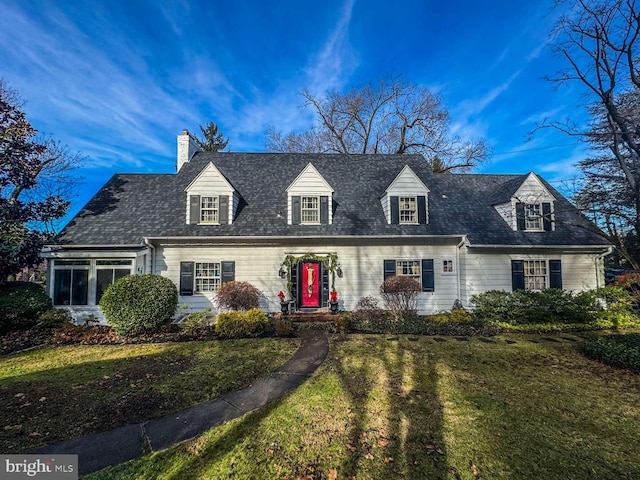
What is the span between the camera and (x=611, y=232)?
6.88 m

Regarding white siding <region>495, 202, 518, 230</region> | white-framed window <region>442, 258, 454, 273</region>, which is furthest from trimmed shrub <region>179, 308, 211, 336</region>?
white siding <region>495, 202, 518, 230</region>

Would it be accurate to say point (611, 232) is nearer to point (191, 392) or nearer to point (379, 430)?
point (379, 430)

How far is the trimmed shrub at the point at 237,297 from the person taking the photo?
10729 mm

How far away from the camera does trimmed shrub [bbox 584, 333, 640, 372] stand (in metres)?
6.71

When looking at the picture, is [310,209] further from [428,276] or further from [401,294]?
[428,276]

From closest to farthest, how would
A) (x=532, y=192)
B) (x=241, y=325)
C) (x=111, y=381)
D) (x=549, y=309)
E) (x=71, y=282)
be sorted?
(x=111, y=381), (x=241, y=325), (x=549, y=309), (x=71, y=282), (x=532, y=192)

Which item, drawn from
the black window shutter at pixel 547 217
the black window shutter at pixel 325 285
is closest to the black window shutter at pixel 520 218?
the black window shutter at pixel 547 217

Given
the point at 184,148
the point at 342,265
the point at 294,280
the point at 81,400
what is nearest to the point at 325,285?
the point at 342,265

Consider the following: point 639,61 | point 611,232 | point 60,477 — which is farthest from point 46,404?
point 639,61

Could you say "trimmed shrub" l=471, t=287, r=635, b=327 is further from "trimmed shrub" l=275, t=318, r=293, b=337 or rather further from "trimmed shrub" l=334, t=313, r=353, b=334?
"trimmed shrub" l=275, t=318, r=293, b=337

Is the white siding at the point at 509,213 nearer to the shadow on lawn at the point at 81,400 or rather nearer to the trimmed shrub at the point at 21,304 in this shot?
the shadow on lawn at the point at 81,400

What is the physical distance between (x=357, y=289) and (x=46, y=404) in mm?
9867

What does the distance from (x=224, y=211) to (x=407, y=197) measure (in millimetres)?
8313

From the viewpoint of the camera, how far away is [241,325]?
9.52 m
